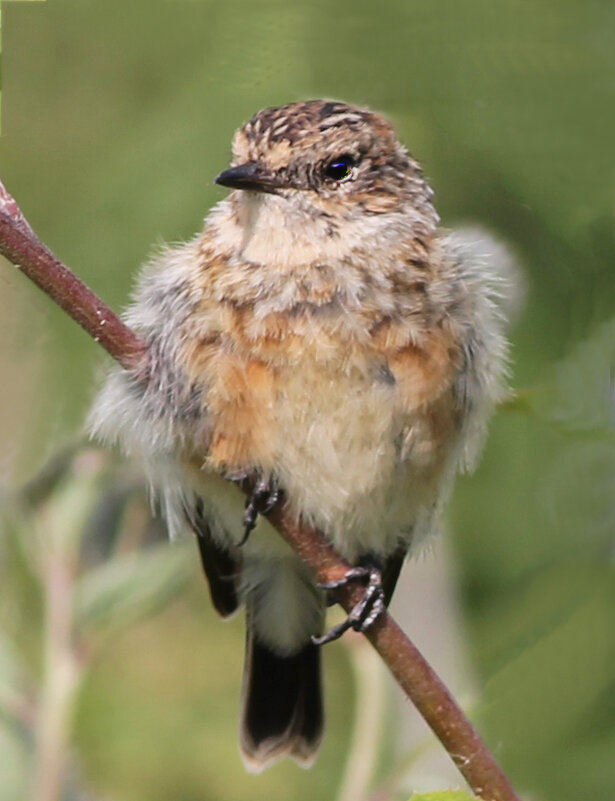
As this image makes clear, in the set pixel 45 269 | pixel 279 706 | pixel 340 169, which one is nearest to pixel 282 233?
pixel 340 169

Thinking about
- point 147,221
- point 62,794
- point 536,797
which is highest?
point 147,221

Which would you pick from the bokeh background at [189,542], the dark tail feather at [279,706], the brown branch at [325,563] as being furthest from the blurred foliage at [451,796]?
the dark tail feather at [279,706]

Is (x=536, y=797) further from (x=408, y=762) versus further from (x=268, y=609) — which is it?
(x=268, y=609)

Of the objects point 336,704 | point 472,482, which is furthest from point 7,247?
point 336,704

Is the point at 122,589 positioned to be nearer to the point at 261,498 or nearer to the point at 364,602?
the point at 261,498

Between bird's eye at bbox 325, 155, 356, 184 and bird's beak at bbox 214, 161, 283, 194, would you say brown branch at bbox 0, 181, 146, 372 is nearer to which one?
bird's beak at bbox 214, 161, 283, 194

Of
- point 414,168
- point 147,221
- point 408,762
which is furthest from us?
point 147,221

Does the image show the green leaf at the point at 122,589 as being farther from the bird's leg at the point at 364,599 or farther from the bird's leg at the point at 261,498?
the bird's leg at the point at 364,599

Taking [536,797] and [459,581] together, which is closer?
[536,797]
